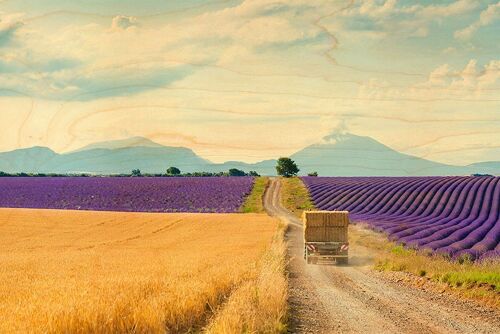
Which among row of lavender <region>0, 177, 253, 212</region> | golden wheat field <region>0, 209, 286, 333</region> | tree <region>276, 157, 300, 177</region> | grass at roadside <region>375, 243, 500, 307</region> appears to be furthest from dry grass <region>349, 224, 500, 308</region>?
tree <region>276, 157, 300, 177</region>

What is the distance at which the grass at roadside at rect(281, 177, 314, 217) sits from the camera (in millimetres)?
72938

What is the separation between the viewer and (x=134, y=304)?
42.5ft

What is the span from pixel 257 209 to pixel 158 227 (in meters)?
20.5

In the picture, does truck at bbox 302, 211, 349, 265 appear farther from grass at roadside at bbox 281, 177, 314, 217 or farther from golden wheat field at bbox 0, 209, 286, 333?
grass at roadside at bbox 281, 177, 314, 217

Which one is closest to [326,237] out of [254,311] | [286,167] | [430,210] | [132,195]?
[254,311]

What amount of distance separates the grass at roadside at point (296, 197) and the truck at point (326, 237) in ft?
106

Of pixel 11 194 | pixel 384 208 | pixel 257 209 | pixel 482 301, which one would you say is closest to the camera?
pixel 482 301

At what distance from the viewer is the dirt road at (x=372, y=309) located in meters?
14.5

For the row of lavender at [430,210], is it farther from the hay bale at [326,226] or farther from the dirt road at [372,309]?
the dirt road at [372,309]

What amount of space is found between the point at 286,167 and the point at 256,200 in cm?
4578

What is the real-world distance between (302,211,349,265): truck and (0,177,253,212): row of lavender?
4455 centimetres

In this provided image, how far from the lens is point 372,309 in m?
16.9

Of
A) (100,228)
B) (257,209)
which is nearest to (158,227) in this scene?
(100,228)

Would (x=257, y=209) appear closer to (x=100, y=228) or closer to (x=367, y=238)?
(x=100, y=228)
